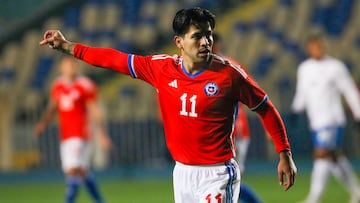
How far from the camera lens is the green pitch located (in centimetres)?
1382

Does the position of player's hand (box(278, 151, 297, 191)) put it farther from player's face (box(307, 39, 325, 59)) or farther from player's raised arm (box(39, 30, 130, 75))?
player's face (box(307, 39, 325, 59))

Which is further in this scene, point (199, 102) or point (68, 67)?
point (68, 67)

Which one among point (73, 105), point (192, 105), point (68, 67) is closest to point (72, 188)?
point (73, 105)

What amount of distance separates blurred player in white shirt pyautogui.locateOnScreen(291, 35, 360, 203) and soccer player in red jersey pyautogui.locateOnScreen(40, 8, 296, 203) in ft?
18.0

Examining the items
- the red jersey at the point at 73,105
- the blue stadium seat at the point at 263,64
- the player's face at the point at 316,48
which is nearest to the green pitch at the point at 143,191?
the red jersey at the point at 73,105

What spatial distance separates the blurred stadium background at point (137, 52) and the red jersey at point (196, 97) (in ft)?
38.1

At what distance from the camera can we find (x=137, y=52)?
21.1 metres

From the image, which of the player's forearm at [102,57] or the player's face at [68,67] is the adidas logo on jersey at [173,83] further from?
the player's face at [68,67]

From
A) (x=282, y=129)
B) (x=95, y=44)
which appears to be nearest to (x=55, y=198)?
A: (x=95, y=44)

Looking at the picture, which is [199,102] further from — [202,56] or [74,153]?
[74,153]

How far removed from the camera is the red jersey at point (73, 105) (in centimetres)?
1224

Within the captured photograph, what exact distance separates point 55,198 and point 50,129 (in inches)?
173

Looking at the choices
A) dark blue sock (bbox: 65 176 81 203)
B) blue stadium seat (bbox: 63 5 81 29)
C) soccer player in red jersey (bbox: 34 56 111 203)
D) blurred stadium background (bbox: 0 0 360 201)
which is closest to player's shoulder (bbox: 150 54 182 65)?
dark blue sock (bbox: 65 176 81 203)

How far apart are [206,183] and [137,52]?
47.1 feet
